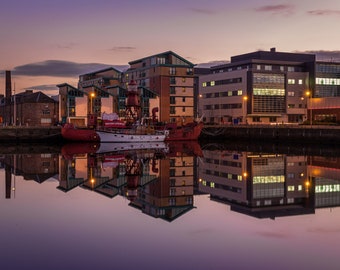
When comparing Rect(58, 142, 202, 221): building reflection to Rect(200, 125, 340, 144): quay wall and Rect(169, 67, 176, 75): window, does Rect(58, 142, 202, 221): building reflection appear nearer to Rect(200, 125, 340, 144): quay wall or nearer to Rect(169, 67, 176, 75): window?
Rect(200, 125, 340, 144): quay wall

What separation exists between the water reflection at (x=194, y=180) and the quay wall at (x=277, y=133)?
20.5 m

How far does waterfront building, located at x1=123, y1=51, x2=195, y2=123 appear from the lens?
293ft

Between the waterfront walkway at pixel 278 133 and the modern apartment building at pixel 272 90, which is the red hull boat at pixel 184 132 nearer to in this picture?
the waterfront walkway at pixel 278 133

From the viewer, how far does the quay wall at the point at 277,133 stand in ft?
213

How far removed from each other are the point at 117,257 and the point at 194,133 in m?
63.9

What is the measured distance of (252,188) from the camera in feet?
89.8

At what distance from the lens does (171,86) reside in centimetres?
9025

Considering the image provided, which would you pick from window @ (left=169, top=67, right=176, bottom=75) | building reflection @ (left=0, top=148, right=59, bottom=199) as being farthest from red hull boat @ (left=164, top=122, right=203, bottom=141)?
building reflection @ (left=0, top=148, right=59, bottom=199)

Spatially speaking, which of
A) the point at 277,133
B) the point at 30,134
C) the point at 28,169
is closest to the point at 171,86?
the point at 277,133

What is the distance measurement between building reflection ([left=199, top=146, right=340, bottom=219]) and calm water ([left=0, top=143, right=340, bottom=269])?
0.23 feet

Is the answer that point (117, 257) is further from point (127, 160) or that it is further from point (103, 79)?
point (103, 79)

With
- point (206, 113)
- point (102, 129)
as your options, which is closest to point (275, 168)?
point (102, 129)

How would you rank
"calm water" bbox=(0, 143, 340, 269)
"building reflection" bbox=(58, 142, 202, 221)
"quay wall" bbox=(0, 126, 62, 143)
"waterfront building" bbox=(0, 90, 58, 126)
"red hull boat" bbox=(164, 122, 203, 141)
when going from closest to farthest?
1. "calm water" bbox=(0, 143, 340, 269)
2. "building reflection" bbox=(58, 142, 202, 221)
3. "quay wall" bbox=(0, 126, 62, 143)
4. "red hull boat" bbox=(164, 122, 203, 141)
5. "waterfront building" bbox=(0, 90, 58, 126)

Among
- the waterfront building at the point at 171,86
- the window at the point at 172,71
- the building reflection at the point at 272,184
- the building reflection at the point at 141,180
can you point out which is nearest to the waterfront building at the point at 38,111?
the waterfront building at the point at 171,86
